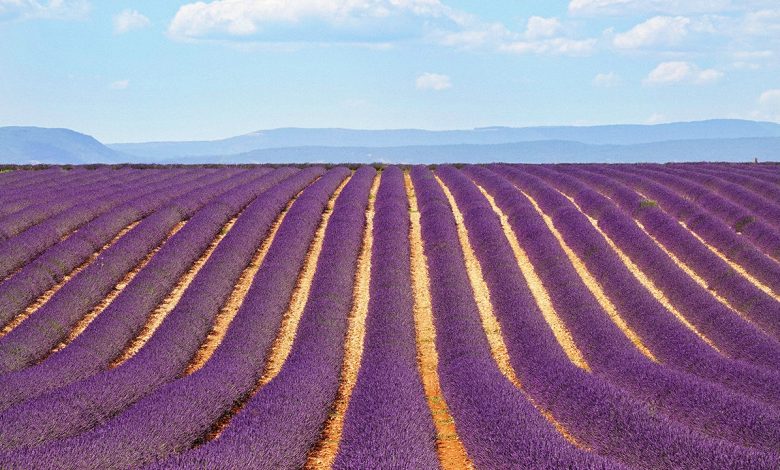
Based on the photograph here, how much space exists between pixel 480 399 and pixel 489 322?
155 inches

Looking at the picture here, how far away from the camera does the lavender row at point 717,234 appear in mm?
12797

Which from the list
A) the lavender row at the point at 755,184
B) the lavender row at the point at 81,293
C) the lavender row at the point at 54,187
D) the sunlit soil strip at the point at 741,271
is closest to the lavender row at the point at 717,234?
the sunlit soil strip at the point at 741,271

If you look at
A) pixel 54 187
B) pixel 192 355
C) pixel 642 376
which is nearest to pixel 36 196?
pixel 54 187

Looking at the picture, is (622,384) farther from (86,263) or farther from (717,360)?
(86,263)

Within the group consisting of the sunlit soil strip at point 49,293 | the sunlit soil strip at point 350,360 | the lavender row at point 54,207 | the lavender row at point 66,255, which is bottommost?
the sunlit soil strip at point 350,360

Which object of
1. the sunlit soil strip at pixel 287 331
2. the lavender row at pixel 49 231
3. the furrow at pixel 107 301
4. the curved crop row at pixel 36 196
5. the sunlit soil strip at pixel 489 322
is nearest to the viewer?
the sunlit soil strip at pixel 489 322

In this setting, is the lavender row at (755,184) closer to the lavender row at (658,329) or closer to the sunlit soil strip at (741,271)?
the sunlit soil strip at (741,271)

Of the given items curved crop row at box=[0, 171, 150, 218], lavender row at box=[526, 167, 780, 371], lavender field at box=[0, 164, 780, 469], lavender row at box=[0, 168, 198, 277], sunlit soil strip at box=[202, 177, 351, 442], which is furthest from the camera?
curved crop row at box=[0, 171, 150, 218]

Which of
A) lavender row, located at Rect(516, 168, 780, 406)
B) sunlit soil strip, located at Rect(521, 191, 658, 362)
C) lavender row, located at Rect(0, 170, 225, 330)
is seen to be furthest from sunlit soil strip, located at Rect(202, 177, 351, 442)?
lavender row, located at Rect(516, 168, 780, 406)

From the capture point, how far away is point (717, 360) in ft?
27.1

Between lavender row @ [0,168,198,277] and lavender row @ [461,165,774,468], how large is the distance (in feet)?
25.9

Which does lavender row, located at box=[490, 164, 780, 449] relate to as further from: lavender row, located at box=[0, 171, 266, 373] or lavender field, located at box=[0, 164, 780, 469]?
lavender row, located at box=[0, 171, 266, 373]

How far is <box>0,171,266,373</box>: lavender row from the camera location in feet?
29.6

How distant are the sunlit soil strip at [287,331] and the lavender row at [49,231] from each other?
182 inches
